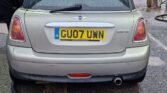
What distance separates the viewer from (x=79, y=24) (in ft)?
14.1

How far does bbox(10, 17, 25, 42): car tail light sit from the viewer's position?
442 centimetres

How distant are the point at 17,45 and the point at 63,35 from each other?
55cm

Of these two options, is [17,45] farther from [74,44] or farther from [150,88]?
[150,88]

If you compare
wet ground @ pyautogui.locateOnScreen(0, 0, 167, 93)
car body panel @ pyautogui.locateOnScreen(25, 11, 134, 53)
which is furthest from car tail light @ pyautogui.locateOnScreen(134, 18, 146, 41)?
wet ground @ pyautogui.locateOnScreen(0, 0, 167, 93)

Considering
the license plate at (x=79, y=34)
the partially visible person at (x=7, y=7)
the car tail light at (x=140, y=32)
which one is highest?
the license plate at (x=79, y=34)

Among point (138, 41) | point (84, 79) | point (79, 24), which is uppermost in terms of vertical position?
point (79, 24)

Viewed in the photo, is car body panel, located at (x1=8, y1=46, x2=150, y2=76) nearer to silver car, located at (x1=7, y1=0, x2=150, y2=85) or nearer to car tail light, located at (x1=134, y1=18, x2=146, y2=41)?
silver car, located at (x1=7, y1=0, x2=150, y2=85)

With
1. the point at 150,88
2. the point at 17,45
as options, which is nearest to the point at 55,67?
the point at 17,45

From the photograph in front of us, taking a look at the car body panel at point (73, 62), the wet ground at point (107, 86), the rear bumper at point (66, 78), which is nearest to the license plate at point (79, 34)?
the car body panel at point (73, 62)

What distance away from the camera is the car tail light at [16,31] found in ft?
14.5

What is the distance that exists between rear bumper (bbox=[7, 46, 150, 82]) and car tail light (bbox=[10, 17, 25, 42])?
0.11 m

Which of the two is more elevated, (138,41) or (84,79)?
(138,41)

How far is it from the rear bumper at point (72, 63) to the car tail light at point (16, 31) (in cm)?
11

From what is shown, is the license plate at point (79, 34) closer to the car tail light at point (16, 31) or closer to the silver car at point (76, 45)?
the silver car at point (76, 45)
